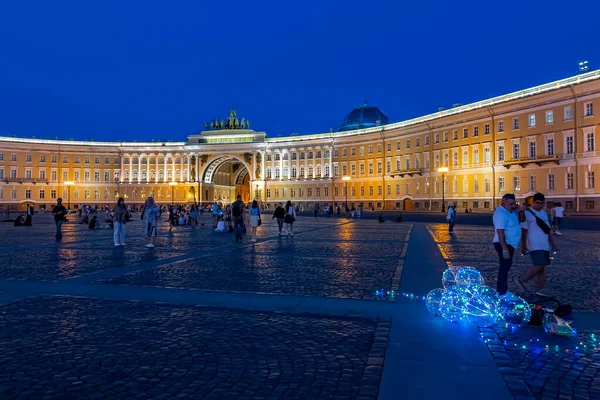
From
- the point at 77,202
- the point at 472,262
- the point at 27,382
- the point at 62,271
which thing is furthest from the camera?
the point at 77,202

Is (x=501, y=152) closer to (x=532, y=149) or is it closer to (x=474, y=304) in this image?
(x=532, y=149)

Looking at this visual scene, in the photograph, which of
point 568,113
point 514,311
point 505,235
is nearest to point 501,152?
point 568,113

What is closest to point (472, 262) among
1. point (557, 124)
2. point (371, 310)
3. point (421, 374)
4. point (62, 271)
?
point (371, 310)

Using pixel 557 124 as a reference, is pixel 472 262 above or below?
below

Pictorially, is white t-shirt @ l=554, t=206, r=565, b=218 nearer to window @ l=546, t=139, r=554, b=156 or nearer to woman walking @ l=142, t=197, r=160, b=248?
woman walking @ l=142, t=197, r=160, b=248

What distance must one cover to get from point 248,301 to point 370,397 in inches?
171

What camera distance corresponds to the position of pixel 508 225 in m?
8.38

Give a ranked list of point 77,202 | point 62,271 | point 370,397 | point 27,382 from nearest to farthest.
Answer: point 370,397
point 27,382
point 62,271
point 77,202

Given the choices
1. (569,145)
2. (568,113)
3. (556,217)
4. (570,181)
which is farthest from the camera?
(569,145)

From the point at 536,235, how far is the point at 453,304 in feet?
7.29

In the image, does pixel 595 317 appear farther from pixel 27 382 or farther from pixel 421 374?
pixel 27 382

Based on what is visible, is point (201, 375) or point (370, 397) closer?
point (370, 397)

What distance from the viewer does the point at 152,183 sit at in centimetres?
10900

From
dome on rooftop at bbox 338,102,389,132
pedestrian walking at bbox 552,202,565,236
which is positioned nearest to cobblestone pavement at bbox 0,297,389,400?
pedestrian walking at bbox 552,202,565,236
